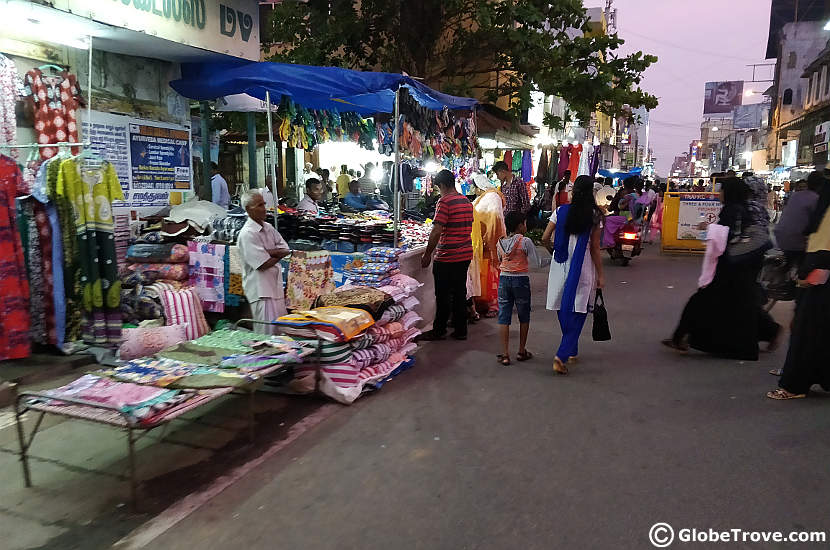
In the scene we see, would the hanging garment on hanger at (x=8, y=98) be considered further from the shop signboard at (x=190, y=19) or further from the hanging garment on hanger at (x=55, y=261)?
the shop signboard at (x=190, y=19)

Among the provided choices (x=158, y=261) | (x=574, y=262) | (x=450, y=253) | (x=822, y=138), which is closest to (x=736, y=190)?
(x=574, y=262)

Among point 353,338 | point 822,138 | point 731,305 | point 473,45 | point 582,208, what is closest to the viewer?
point 353,338

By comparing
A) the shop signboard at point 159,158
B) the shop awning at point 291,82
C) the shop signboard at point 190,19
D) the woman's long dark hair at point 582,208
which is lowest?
the woman's long dark hair at point 582,208

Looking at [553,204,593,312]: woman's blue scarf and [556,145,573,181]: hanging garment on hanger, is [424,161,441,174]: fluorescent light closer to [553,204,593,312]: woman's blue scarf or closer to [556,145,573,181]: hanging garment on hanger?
[556,145,573,181]: hanging garment on hanger

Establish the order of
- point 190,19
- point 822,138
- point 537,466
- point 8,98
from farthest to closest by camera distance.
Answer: point 822,138 → point 190,19 → point 8,98 → point 537,466

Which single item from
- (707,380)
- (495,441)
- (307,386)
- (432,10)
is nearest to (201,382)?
(307,386)

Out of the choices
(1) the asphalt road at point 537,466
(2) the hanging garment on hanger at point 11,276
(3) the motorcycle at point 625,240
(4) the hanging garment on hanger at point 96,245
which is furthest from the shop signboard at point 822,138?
(2) the hanging garment on hanger at point 11,276

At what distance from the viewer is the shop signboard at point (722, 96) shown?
65.3 m

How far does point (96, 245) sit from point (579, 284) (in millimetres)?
4523

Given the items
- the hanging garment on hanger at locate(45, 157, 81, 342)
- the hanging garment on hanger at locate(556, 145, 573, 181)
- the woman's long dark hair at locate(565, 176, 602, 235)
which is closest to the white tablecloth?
the woman's long dark hair at locate(565, 176, 602, 235)

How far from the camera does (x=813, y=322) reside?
15.7ft

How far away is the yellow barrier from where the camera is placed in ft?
49.7

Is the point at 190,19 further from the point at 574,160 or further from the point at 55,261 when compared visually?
the point at 574,160

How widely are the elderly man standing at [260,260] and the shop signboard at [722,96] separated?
236 feet
